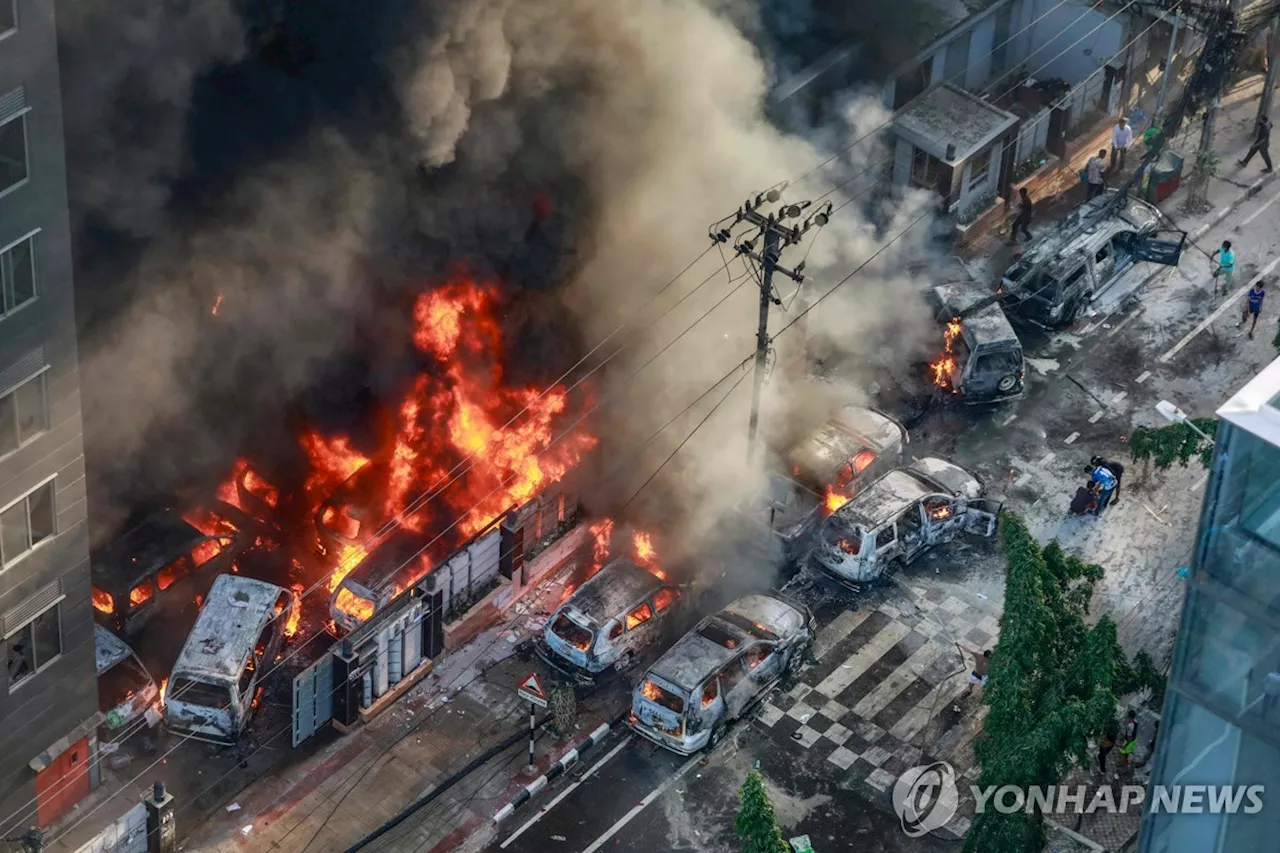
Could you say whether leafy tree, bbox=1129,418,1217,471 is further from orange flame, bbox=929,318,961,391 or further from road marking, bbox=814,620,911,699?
orange flame, bbox=929,318,961,391

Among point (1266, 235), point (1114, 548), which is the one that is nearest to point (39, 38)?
point (1114, 548)

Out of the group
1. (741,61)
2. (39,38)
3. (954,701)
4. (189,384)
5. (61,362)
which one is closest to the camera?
(39,38)

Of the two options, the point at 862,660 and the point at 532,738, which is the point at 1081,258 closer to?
the point at 862,660

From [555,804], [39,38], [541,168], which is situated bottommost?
[555,804]

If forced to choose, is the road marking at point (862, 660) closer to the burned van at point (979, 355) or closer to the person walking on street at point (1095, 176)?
the burned van at point (979, 355)

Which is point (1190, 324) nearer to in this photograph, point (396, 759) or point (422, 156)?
point (422, 156)

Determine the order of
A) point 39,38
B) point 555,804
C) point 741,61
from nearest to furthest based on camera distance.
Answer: point 39,38
point 555,804
point 741,61
